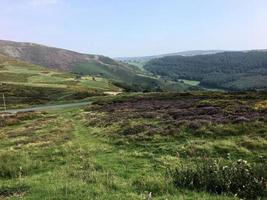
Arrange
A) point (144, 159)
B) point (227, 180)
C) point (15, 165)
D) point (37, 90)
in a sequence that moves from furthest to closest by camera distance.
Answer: point (37, 90) < point (144, 159) < point (15, 165) < point (227, 180)

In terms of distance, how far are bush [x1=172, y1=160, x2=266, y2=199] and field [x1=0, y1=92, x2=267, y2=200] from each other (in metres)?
0.03

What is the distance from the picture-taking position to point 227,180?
12.6 m

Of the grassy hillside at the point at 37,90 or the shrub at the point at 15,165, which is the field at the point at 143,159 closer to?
the shrub at the point at 15,165

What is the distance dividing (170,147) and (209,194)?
492 inches

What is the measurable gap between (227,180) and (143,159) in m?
9.42

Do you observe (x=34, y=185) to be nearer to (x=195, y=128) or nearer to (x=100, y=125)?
(x=195, y=128)

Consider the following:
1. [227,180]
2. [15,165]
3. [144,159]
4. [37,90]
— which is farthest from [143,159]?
[37,90]

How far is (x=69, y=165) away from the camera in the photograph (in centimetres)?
2038

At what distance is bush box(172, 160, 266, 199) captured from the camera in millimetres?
11797

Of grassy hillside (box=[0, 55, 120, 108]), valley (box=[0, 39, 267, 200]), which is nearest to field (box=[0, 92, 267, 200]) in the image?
valley (box=[0, 39, 267, 200])

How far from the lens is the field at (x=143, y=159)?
41.6ft

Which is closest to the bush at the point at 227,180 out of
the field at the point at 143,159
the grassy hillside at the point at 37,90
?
the field at the point at 143,159

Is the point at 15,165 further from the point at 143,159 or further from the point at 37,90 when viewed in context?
the point at 37,90

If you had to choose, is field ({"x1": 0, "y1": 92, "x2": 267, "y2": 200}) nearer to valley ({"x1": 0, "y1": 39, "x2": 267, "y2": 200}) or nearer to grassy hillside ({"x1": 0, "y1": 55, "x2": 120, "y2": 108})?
valley ({"x1": 0, "y1": 39, "x2": 267, "y2": 200})
